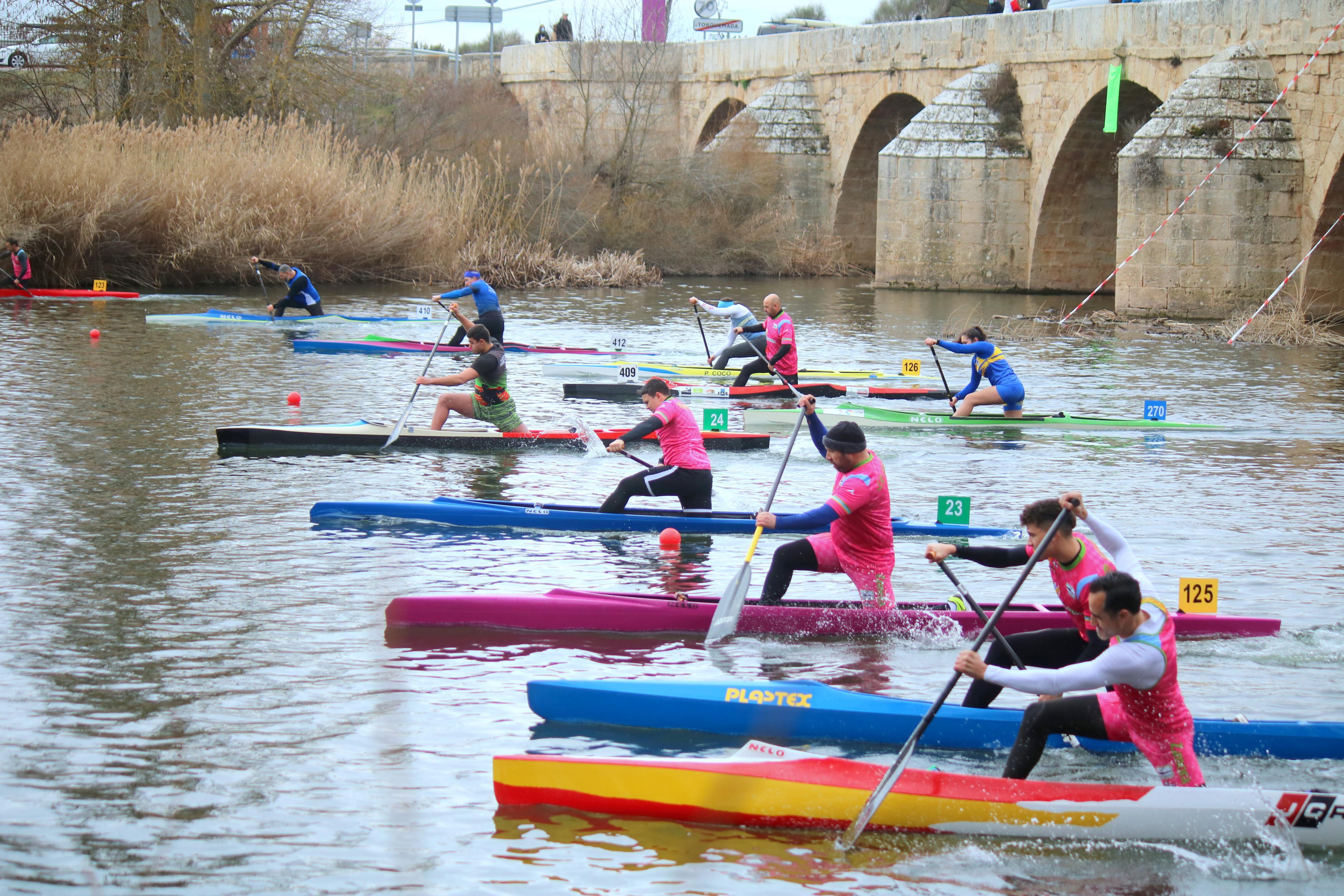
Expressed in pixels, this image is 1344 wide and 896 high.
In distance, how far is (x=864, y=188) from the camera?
116 feet

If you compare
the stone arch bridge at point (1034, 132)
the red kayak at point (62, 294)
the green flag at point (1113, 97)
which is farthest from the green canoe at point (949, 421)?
the red kayak at point (62, 294)

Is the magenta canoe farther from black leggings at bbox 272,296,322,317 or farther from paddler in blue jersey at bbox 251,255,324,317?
black leggings at bbox 272,296,322,317

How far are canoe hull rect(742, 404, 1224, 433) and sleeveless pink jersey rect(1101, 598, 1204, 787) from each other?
7.81 m

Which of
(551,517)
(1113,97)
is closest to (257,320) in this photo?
(551,517)

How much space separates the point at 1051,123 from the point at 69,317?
61.0ft

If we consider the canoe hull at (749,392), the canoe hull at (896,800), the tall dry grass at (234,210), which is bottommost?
the canoe hull at (896,800)

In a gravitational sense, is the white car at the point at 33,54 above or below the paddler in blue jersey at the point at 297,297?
above

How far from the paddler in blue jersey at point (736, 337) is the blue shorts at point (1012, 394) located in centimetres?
364

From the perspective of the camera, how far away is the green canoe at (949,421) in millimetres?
13000

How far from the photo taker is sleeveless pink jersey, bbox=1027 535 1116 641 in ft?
18.0

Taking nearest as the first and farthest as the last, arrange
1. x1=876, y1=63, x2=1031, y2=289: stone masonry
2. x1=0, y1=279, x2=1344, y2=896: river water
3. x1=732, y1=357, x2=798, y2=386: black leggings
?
x1=0, y1=279, x2=1344, y2=896: river water, x1=732, y1=357, x2=798, y2=386: black leggings, x1=876, y1=63, x2=1031, y2=289: stone masonry

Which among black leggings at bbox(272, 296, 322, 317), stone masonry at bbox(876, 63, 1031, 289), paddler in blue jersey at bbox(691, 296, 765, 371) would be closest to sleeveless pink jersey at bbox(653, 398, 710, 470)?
paddler in blue jersey at bbox(691, 296, 765, 371)

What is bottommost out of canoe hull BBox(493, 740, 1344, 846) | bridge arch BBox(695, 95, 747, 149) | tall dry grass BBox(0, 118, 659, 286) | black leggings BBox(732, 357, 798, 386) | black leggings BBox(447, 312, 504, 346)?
canoe hull BBox(493, 740, 1344, 846)

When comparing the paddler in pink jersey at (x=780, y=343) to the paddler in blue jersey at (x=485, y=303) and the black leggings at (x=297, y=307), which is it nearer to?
the paddler in blue jersey at (x=485, y=303)
